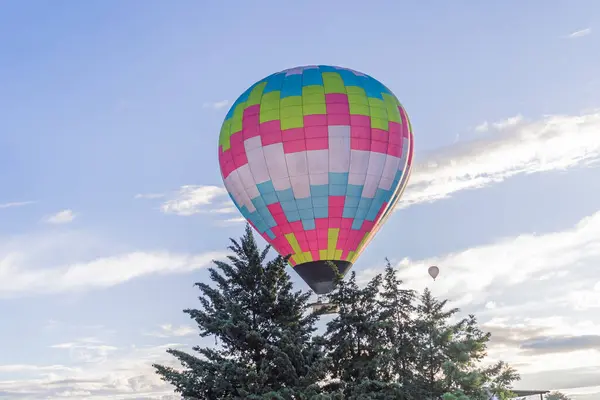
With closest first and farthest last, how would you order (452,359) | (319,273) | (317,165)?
(452,359) → (317,165) → (319,273)

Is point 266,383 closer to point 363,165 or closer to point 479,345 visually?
point 479,345

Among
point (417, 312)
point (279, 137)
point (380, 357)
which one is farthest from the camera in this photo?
point (279, 137)

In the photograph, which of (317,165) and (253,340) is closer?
(253,340)

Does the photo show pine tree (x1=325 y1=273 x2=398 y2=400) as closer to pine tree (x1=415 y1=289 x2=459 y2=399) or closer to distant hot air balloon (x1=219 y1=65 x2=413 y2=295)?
pine tree (x1=415 y1=289 x2=459 y2=399)

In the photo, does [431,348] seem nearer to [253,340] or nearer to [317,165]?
[253,340]

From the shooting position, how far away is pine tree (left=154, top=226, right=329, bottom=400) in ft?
82.3

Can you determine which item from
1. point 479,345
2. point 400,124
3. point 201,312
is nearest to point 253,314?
point 201,312

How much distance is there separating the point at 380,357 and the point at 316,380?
6.73ft

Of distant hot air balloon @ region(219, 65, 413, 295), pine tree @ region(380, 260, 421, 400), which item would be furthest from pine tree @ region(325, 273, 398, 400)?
distant hot air balloon @ region(219, 65, 413, 295)

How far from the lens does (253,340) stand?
1022 inches

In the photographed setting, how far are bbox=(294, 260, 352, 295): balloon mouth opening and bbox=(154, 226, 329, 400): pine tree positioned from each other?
7.86 m

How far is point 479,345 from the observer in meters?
25.7

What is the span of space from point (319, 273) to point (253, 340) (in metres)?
9.52

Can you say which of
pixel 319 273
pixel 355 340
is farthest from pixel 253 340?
pixel 319 273
